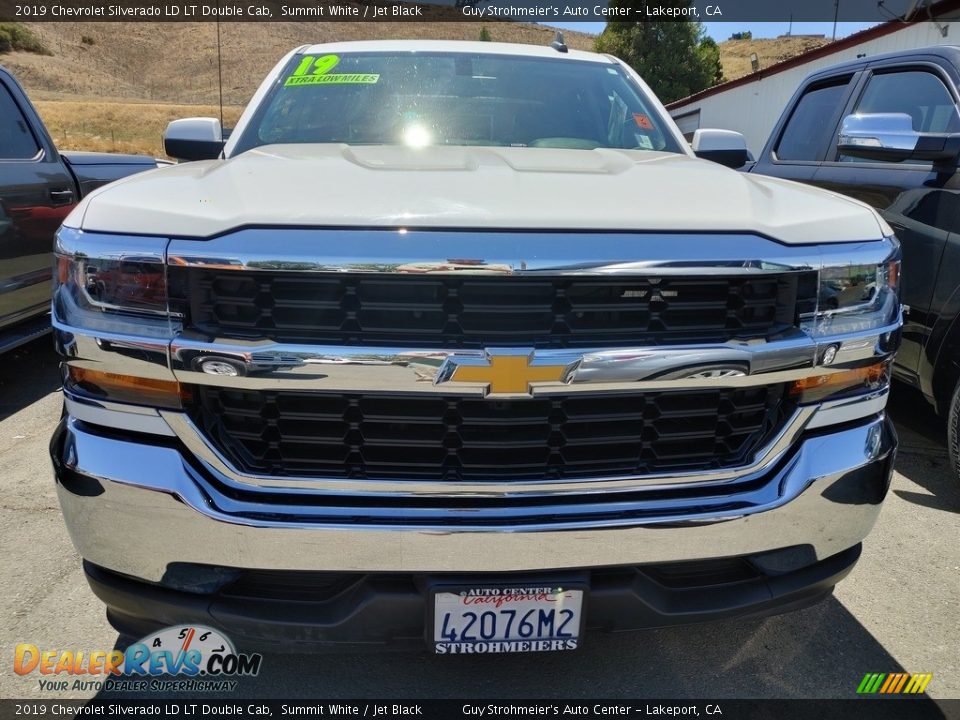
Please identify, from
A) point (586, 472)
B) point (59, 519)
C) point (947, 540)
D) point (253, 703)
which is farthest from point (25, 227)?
point (947, 540)

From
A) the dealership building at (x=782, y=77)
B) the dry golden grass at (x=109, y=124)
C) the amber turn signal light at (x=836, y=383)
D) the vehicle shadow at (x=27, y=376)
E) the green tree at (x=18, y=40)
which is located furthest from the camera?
the green tree at (x=18, y=40)

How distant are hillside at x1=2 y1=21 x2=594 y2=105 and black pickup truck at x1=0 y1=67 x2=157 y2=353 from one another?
226 feet

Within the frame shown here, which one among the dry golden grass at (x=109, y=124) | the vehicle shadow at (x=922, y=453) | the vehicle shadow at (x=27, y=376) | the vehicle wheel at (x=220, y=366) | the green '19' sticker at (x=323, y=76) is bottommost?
the dry golden grass at (x=109, y=124)

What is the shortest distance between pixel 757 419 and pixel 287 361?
1.09 m

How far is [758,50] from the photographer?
7738 centimetres

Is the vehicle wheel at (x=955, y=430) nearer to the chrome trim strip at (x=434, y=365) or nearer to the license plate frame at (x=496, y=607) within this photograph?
the chrome trim strip at (x=434, y=365)

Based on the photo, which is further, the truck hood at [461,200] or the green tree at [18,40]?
the green tree at [18,40]

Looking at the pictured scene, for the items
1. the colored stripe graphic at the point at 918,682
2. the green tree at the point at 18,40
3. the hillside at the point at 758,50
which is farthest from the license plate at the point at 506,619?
the green tree at the point at 18,40

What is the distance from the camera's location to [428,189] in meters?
1.77

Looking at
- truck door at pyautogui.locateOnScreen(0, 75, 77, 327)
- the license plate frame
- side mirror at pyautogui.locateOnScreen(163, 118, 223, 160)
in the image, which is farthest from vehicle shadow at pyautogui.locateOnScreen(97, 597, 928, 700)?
truck door at pyautogui.locateOnScreen(0, 75, 77, 327)

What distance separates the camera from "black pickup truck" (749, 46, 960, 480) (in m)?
3.34

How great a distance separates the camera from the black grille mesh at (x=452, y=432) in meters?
1.65

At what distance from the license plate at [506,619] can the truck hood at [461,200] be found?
81cm

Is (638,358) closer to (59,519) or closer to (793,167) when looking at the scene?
(59,519)
